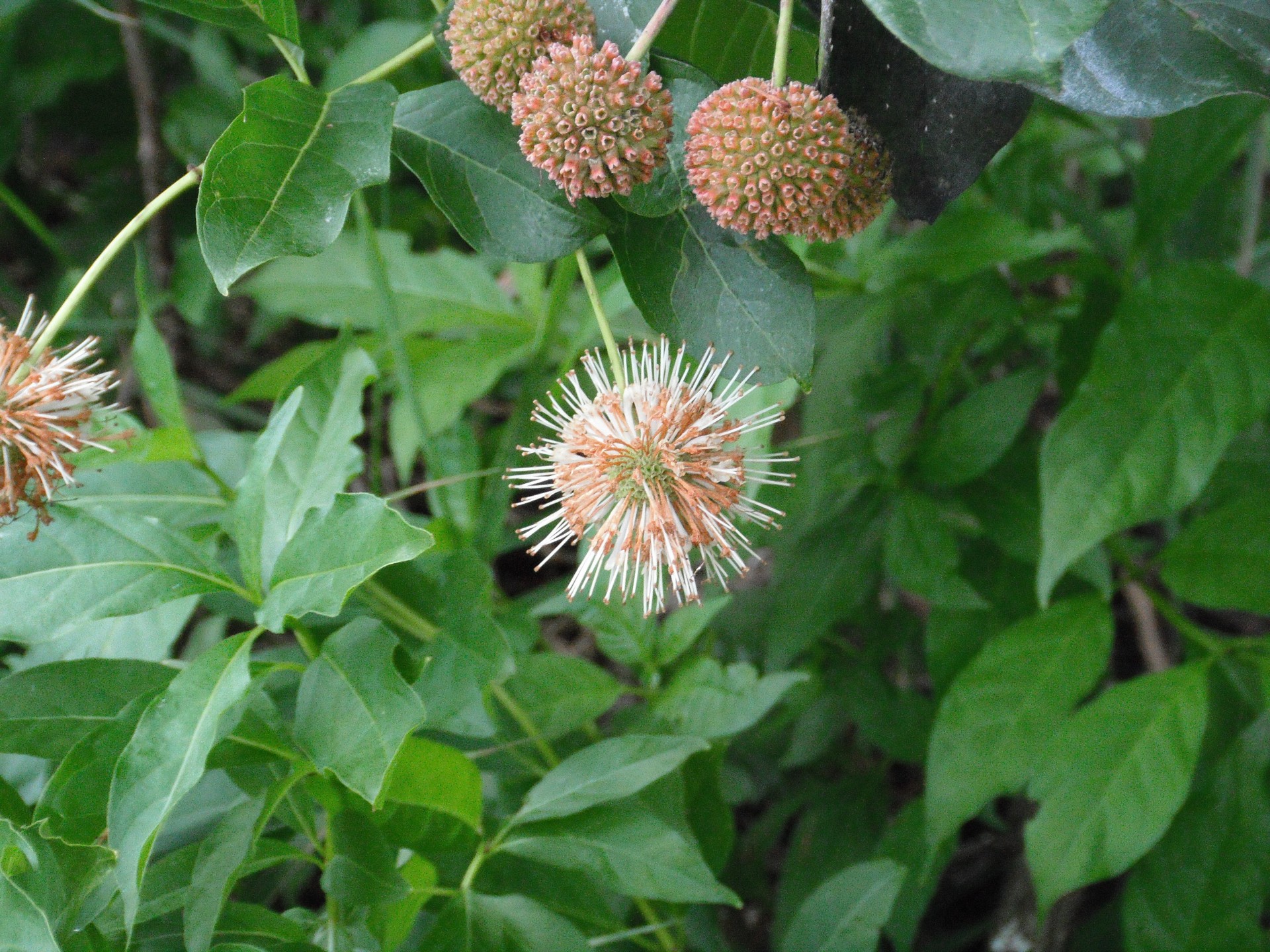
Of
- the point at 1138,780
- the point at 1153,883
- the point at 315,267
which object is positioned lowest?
the point at 1153,883

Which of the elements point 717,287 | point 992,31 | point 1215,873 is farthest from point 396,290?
point 1215,873

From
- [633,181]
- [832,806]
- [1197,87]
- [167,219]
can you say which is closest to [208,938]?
[633,181]

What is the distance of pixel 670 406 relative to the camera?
74cm

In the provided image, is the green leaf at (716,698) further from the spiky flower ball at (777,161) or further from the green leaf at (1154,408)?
the spiky flower ball at (777,161)

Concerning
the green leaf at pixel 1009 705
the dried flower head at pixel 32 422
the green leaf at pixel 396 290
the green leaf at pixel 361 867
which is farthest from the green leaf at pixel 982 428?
the dried flower head at pixel 32 422

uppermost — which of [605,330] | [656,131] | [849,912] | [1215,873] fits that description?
[656,131]

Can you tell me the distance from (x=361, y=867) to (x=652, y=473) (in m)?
0.34

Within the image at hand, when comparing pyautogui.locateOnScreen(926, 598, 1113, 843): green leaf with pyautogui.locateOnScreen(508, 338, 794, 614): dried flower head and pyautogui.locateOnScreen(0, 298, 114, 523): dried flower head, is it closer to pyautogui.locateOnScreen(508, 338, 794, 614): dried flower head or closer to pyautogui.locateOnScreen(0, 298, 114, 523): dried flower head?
pyautogui.locateOnScreen(508, 338, 794, 614): dried flower head

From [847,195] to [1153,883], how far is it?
93 cm

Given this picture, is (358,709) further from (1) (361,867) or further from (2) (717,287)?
(2) (717,287)

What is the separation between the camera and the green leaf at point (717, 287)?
69 centimetres

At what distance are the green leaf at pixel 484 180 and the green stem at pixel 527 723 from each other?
1.48 ft

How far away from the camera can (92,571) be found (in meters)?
0.70

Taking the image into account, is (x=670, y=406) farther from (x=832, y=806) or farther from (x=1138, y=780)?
(x=832, y=806)
